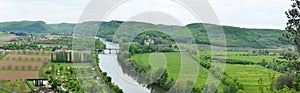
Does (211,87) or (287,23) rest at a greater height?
(287,23)

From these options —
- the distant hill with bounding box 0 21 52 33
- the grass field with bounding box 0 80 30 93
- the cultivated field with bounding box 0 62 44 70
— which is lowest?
the cultivated field with bounding box 0 62 44 70

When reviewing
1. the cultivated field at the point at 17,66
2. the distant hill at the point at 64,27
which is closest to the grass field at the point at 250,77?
the cultivated field at the point at 17,66

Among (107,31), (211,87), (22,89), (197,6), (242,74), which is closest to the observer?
(197,6)

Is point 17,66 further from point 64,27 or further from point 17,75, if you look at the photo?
point 64,27

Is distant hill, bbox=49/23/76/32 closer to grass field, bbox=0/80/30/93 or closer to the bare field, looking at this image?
the bare field

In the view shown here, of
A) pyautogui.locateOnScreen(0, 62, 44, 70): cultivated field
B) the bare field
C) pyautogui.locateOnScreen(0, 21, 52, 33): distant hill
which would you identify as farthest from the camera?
pyautogui.locateOnScreen(0, 21, 52, 33): distant hill

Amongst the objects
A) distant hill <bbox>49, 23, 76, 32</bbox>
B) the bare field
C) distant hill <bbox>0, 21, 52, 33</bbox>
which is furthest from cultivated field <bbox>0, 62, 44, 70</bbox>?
distant hill <bbox>0, 21, 52, 33</bbox>

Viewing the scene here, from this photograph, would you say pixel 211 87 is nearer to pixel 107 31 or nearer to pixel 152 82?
pixel 152 82

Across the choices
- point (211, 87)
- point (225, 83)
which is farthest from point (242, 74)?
point (211, 87)
